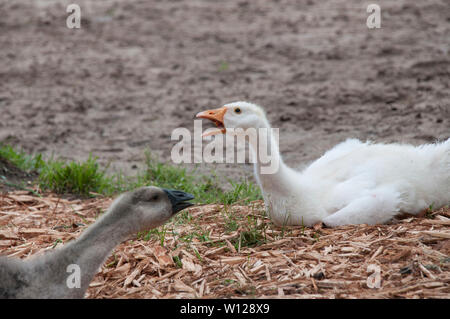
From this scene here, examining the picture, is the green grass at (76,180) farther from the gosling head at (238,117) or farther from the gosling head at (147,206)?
the gosling head at (147,206)

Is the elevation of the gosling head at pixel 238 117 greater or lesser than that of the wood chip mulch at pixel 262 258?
greater

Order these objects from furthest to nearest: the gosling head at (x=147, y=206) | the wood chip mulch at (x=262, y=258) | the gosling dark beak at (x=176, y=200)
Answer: the gosling dark beak at (x=176, y=200) → the gosling head at (x=147, y=206) → the wood chip mulch at (x=262, y=258)

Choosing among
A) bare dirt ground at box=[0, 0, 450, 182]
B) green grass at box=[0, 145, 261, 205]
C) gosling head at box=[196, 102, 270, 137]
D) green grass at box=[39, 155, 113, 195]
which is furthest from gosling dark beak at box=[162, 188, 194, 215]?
bare dirt ground at box=[0, 0, 450, 182]

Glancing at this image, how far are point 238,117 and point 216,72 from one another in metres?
5.95

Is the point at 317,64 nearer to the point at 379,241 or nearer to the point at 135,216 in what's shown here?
the point at 379,241

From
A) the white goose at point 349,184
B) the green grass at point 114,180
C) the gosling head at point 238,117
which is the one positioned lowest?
the green grass at point 114,180

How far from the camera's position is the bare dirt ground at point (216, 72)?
850 centimetres

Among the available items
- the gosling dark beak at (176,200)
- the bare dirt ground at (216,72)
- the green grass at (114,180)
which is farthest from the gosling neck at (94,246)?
the bare dirt ground at (216,72)

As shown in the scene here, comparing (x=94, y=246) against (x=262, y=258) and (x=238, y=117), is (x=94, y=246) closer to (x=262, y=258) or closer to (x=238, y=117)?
(x=262, y=258)

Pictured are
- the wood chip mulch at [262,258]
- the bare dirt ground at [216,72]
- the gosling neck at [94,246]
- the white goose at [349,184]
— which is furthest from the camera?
the bare dirt ground at [216,72]

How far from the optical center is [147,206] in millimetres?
4305

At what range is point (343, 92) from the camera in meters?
9.60

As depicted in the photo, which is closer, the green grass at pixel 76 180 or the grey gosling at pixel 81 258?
the grey gosling at pixel 81 258

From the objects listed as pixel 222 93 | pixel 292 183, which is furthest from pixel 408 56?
pixel 292 183
